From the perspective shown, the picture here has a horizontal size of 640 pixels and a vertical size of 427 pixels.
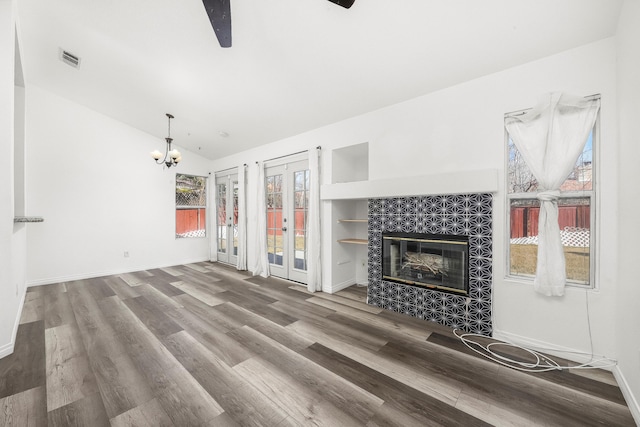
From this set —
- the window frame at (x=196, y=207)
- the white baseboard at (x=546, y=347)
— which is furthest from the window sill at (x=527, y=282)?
the window frame at (x=196, y=207)

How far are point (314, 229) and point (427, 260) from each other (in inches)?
70.7

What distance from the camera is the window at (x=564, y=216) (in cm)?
220

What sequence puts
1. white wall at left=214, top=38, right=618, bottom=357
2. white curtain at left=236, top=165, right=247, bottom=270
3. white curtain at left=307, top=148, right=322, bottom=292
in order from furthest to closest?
white curtain at left=236, top=165, right=247, bottom=270 < white curtain at left=307, top=148, right=322, bottom=292 < white wall at left=214, top=38, right=618, bottom=357

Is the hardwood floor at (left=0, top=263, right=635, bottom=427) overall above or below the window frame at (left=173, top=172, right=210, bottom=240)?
below

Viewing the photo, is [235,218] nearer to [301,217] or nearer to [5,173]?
[301,217]

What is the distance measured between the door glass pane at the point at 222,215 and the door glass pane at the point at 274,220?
1.82 metres

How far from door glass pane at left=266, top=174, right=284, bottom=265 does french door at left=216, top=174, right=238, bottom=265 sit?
1348 millimetres

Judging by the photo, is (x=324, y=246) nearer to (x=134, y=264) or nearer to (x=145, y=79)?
(x=145, y=79)

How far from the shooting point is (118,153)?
207 inches

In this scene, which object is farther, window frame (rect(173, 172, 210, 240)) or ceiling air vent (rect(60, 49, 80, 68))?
window frame (rect(173, 172, 210, 240))

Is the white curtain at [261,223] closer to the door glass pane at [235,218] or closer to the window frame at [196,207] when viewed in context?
the door glass pane at [235,218]

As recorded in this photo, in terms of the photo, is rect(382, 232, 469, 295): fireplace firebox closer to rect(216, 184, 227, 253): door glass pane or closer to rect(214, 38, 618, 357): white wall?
rect(214, 38, 618, 357): white wall

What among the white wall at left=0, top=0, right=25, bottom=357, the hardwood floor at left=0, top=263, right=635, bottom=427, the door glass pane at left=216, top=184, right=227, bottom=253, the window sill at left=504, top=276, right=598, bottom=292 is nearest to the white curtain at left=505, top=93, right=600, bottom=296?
the window sill at left=504, top=276, right=598, bottom=292

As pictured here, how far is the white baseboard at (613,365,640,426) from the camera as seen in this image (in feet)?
5.11
